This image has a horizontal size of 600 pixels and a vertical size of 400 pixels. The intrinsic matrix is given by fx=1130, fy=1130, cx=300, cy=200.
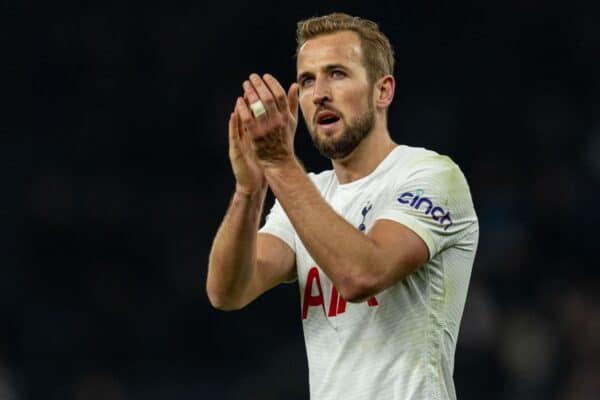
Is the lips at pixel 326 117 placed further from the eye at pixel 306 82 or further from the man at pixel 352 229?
the eye at pixel 306 82

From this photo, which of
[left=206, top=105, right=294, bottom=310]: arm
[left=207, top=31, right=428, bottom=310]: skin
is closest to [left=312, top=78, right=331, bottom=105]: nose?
[left=207, top=31, right=428, bottom=310]: skin


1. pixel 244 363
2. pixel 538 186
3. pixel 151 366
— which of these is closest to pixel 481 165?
pixel 538 186

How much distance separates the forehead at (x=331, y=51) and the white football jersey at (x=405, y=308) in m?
0.40

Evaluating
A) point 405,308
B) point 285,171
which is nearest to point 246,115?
point 285,171

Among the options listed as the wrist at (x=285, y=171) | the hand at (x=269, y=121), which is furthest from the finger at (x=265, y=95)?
the wrist at (x=285, y=171)

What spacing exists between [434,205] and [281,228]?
0.76 m

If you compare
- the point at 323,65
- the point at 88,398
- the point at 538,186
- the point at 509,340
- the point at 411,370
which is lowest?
the point at 88,398

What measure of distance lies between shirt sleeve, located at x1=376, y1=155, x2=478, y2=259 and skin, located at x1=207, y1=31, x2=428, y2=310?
0.19 ft

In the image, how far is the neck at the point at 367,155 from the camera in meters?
4.03

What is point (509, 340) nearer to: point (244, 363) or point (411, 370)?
point (244, 363)

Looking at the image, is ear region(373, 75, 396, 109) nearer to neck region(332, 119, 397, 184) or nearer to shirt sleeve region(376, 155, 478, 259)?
neck region(332, 119, 397, 184)

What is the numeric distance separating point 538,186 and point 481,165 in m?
0.51

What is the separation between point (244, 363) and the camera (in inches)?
354

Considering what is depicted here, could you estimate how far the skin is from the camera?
132 inches
